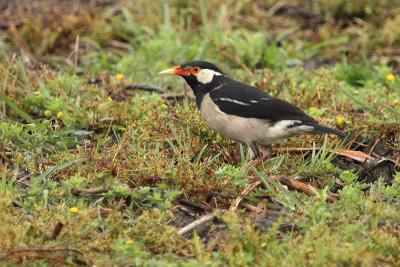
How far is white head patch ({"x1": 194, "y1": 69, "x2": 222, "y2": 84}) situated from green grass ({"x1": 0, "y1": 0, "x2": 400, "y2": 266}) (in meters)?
0.28

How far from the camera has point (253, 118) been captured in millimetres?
5008

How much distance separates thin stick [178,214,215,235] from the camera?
378cm

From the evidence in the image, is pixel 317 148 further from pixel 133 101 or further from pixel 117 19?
pixel 117 19

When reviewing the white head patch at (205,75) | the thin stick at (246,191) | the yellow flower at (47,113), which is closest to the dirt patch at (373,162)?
the thin stick at (246,191)

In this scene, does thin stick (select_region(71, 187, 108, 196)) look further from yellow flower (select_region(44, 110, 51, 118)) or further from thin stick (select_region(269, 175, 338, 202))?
yellow flower (select_region(44, 110, 51, 118))

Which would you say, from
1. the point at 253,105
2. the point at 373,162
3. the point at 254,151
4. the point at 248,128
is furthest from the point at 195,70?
the point at 373,162

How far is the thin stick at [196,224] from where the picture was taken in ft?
12.4

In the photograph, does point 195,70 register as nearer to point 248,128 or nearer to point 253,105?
point 253,105

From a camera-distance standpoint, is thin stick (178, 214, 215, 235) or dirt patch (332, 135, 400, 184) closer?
thin stick (178, 214, 215, 235)

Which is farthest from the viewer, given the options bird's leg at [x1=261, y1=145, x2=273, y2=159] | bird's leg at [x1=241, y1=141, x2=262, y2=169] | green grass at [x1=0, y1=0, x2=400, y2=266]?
bird's leg at [x1=261, y1=145, x2=273, y2=159]

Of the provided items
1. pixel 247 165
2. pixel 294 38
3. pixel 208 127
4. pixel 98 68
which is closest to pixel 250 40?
pixel 294 38

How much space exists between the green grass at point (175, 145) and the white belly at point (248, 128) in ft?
0.66

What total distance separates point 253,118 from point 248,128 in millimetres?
113

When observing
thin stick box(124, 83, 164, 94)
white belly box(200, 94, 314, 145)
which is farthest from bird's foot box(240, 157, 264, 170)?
thin stick box(124, 83, 164, 94)
